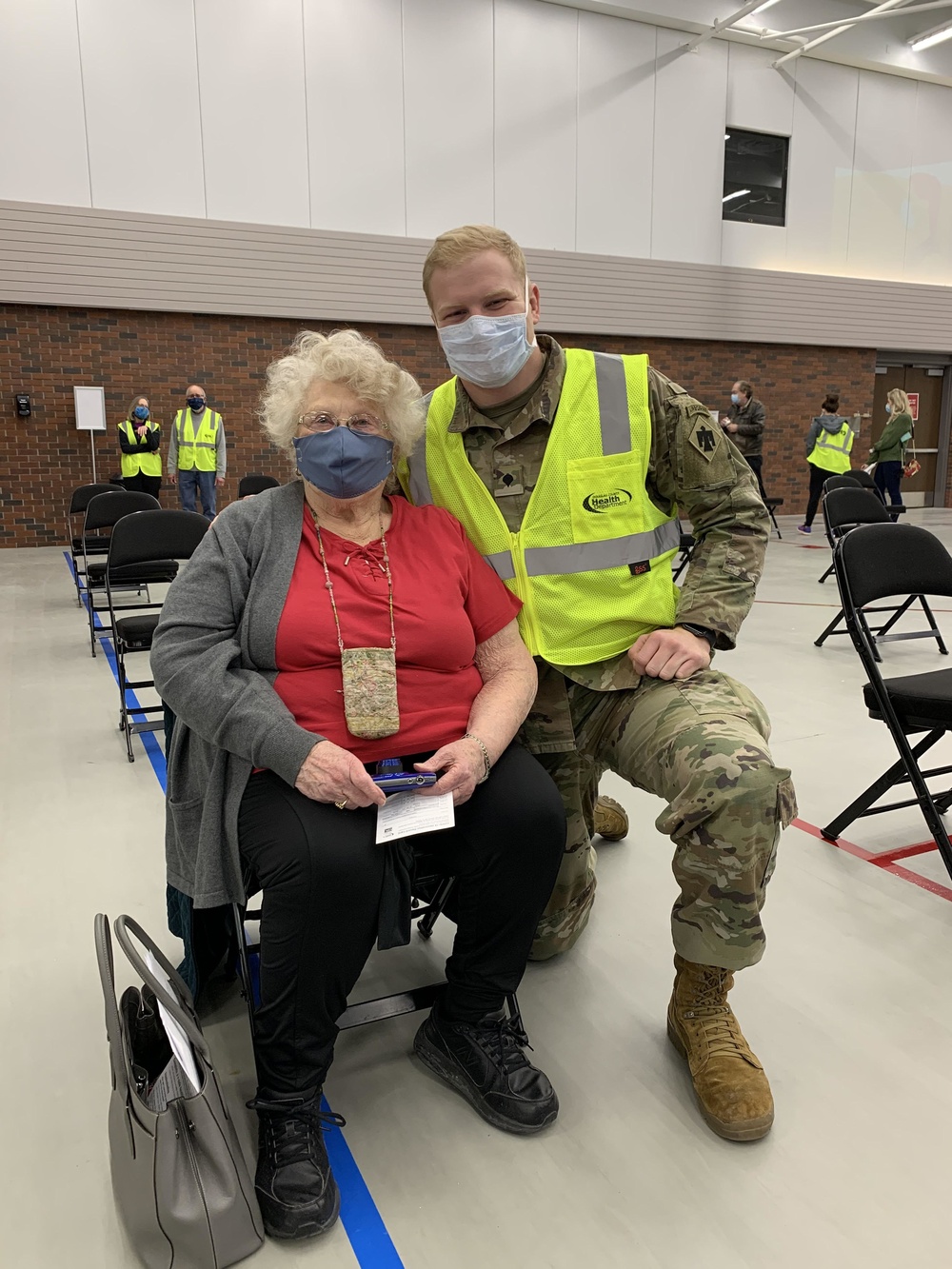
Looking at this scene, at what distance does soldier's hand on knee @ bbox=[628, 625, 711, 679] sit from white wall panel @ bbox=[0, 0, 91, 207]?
1001 centimetres

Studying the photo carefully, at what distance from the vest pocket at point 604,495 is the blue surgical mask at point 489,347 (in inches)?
9.8

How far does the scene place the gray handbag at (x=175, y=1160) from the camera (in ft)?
4.23

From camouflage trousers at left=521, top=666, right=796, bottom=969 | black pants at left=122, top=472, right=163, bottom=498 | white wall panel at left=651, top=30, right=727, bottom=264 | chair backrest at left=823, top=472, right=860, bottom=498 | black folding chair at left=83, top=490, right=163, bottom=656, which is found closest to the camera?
camouflage trousers at left=521, top=666, right=796, bottom=969

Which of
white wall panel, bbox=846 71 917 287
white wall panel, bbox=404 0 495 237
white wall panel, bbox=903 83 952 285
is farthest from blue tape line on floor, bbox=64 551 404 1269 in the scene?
white wall panel, bbox=903 83 952 285

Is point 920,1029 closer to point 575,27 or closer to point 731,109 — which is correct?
point 575,27

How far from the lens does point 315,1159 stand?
1.50m

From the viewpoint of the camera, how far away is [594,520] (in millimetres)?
1948

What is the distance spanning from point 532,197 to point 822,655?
27.9 ft

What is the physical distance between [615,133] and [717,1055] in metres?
12.6

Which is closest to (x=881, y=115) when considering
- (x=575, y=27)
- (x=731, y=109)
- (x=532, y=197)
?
(x=731, y=109)

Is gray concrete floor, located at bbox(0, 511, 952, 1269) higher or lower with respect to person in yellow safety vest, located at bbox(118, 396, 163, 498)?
lower

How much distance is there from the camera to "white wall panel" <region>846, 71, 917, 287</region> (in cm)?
1345

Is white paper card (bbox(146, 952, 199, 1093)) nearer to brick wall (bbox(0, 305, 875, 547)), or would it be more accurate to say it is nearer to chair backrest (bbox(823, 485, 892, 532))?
chair backrest (bbox(823, 485, 892, 532))

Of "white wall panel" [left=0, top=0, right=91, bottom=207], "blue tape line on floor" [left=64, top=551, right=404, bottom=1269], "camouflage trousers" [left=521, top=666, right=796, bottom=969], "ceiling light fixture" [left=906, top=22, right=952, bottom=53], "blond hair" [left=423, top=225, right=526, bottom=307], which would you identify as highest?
"ceiling light fixture" [left=906, top=22, right=952, bottom=53]
